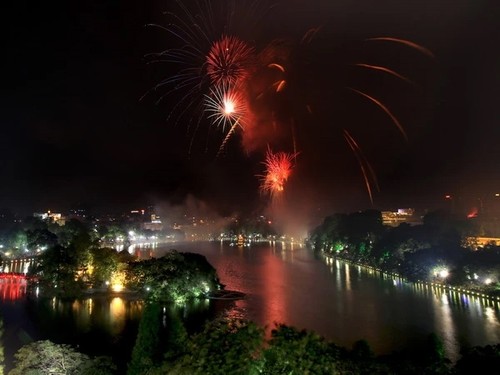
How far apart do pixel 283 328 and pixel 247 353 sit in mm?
583

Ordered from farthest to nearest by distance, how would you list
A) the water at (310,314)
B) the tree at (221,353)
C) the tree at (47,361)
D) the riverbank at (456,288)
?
the riverbank at (456,288), the water at (310,314), the tree at (47,361), the tree at (221,353)

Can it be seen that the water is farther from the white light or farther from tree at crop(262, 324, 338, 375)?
tree at crop(262, 324, 338, 375)

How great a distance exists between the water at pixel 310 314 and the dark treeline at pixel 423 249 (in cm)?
103

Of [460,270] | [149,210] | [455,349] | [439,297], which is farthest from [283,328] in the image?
[149,210]

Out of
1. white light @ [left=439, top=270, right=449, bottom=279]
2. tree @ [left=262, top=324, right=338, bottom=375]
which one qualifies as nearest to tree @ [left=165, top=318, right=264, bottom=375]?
tree @ [left=262, top=324, right=338, bottom=375]

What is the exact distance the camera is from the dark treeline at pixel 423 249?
1844cm

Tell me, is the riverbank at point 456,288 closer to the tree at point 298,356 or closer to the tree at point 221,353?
the tree at point 298,356

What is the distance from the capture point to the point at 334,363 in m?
3.99

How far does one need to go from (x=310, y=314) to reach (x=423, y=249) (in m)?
10.6

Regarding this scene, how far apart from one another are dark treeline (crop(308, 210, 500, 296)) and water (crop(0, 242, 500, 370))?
103 cm

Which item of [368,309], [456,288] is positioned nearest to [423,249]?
[456,288]

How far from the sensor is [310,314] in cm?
1406

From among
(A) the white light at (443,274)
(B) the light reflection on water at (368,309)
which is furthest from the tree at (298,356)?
(A) the white light at (443,274)

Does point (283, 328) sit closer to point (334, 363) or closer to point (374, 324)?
point (334, 363)
